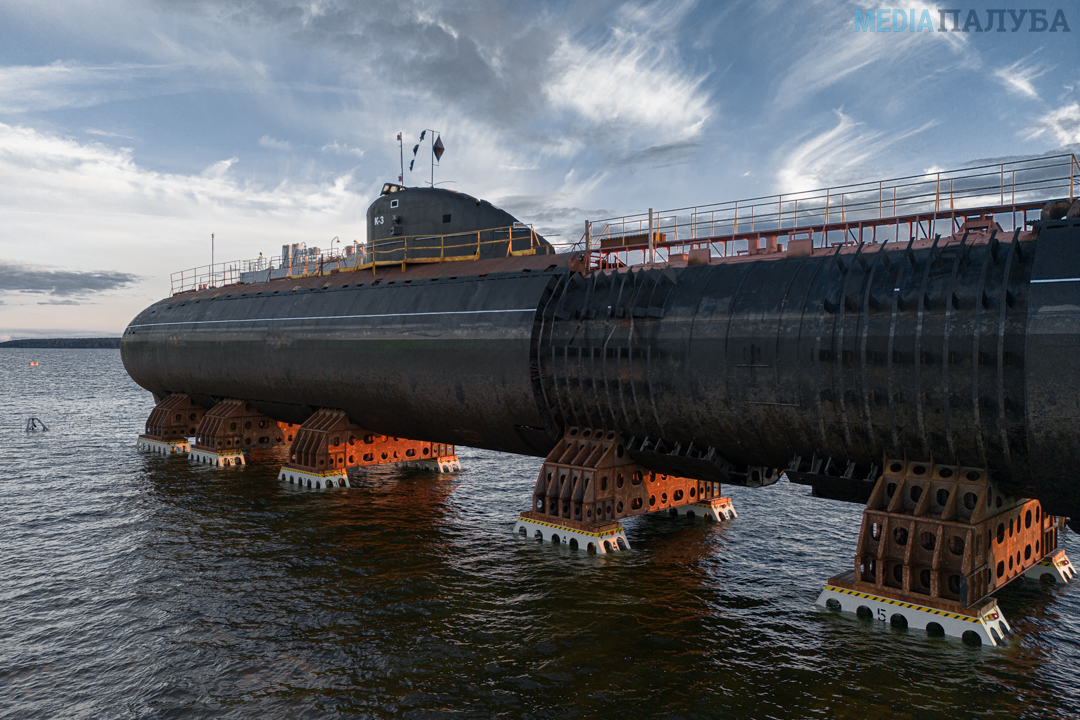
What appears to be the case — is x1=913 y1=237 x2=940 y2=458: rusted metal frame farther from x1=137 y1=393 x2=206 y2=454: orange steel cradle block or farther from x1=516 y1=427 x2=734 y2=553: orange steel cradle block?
x1=137 y1=393 x2=206 y2=454: orange steel cradle block

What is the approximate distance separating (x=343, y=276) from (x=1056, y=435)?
25514 millimetres

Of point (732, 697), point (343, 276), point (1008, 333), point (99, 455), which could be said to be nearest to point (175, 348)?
point (99, 455)

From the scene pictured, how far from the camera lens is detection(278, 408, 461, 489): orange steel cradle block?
27.6 metres

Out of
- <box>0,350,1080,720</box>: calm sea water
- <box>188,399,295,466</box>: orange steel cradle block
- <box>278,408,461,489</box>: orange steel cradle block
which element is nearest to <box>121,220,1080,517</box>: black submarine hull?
<box>278,408,461,489</box>: orange steel cradle block

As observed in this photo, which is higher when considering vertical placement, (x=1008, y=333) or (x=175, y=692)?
(x=1008, y=333)

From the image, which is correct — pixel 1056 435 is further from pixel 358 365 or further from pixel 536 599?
pixel 358 365

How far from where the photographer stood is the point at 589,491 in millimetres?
19156

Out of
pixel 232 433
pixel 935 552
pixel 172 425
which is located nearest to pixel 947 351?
pixel 935 552

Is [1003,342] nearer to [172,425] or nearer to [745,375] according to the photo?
[745,375]

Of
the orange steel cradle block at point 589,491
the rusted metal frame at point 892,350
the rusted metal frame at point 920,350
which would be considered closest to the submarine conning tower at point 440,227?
the orange steel cradle block at point 589,491

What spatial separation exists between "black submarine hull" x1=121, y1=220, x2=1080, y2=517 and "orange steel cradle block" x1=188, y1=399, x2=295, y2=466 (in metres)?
6.28

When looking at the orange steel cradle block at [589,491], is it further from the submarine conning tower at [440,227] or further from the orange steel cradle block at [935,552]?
the submarine conning tower at [440,227]

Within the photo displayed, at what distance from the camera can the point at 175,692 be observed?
11.7 metres

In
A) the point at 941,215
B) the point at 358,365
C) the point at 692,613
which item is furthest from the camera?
the point at 358,365
